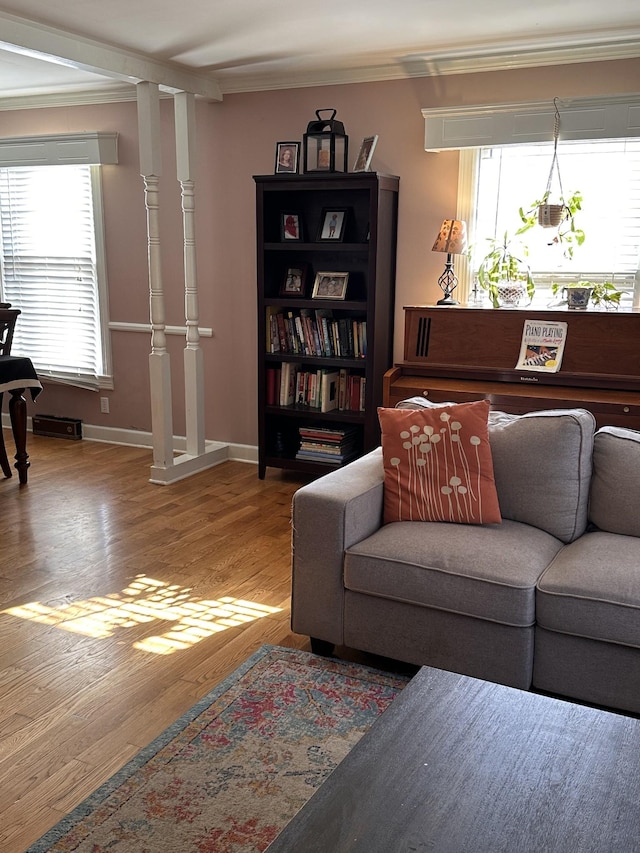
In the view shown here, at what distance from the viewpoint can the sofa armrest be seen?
2600 mm

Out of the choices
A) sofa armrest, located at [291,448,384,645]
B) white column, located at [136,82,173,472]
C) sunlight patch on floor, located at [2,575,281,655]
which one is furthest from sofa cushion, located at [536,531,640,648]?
white column, located at [136,82,173,472]

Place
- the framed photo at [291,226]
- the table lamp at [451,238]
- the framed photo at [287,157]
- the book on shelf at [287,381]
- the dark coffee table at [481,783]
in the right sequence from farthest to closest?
the book on shelf at [287,381], the framed photo at [291,226], the framed photo at [287,157], the table lamp at [451,238], the dark coffee table at [481,783]

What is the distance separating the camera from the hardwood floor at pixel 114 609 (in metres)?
2.24

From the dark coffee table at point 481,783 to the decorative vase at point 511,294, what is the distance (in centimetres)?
266

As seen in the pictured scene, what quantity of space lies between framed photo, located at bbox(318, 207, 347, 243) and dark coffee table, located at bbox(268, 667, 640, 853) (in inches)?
127

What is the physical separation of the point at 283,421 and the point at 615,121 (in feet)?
8.16

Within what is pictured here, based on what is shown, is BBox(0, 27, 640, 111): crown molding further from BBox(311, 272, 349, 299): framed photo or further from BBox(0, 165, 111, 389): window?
BBox(311, 272, 349, 299): framed photo

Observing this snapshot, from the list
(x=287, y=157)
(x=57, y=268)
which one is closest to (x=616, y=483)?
(x=287, y=157)

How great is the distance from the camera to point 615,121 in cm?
390

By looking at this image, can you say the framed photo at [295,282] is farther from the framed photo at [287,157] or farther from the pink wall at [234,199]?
the framed photo at [287,157]

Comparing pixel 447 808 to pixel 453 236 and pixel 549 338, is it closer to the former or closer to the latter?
pixel 549 338

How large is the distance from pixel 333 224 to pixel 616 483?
2.49 metres

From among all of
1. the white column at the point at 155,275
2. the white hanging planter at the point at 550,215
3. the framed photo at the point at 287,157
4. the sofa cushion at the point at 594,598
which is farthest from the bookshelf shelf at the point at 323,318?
the sofa cushion at the point at 594,598

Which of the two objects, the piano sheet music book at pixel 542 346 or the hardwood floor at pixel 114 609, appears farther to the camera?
the piano sheet music book at pixel 542 346
